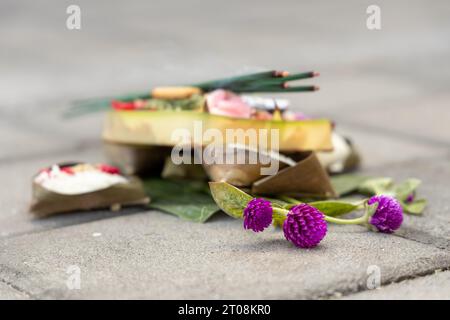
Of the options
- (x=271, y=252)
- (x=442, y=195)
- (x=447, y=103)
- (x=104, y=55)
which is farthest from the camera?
(x=104, y=55)

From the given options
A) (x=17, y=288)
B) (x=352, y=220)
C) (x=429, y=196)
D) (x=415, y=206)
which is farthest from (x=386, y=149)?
(x=17, y=288)

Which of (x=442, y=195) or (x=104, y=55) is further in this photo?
(x=104, y=55)

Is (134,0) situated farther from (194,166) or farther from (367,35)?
(194,166)

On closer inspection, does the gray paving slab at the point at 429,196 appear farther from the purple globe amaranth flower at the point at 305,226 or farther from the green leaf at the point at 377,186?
the purple globe amaranth flower at the point at 305,226

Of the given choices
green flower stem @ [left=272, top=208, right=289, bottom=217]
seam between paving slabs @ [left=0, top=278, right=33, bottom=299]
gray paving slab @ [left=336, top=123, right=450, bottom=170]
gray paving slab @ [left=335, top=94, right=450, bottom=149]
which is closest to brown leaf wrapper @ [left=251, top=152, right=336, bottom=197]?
green flower stem @ [left=272, top=208, right=289, bottom=217]

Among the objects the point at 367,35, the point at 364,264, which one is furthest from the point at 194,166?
the point at 367,35

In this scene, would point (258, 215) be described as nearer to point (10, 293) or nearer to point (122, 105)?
point (10, 293)
